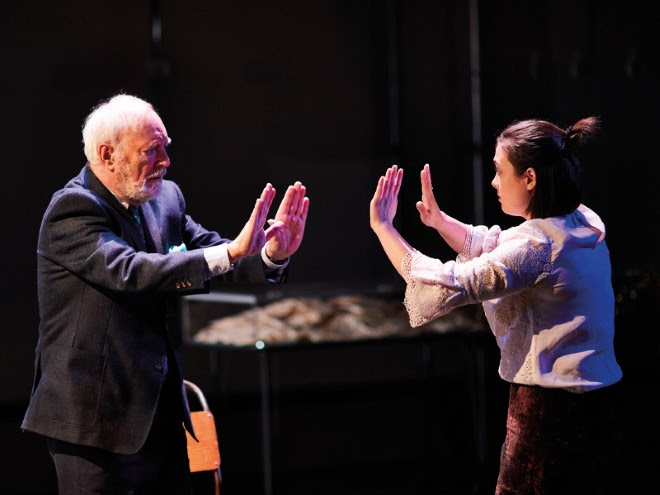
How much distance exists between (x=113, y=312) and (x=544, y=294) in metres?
1.06

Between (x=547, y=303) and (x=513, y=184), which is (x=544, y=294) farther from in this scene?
(x=513, y=184)

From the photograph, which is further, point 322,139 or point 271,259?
point 322,139

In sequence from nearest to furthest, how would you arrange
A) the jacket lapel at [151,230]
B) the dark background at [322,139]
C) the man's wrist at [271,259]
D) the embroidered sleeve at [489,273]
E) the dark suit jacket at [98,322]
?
the embroidered sleeve at [489,273]
the dark suit jacket at [98,322]
the jacket lapel at [151,230]
the man's wrist at [271,259]
the dark background at [322,139]

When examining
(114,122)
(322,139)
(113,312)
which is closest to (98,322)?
(113,312)

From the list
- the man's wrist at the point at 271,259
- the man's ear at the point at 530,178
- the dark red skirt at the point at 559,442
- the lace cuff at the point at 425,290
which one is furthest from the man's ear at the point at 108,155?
the dark red skirt at the point at 559,442

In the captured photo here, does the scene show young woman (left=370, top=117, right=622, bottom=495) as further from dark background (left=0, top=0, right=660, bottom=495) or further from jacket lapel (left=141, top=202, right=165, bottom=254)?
dark background (left=0, top=0, right=660, bottom=495)

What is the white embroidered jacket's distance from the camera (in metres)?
2.08

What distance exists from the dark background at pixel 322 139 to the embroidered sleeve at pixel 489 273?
263 cm

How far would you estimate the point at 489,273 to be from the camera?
2.06 meters

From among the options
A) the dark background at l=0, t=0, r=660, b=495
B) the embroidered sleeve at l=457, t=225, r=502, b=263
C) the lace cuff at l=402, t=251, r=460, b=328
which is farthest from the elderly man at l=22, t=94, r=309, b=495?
the dark background at l=0, t=0, r=660, b=495

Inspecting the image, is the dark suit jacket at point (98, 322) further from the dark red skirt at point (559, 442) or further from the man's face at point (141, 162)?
the dark red skirt at point (559, 442)

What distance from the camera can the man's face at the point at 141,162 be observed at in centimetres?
232

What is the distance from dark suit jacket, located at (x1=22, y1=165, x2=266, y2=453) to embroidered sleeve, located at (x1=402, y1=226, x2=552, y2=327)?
555 millimetres

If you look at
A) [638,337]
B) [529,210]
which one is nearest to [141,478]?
[529,210]
